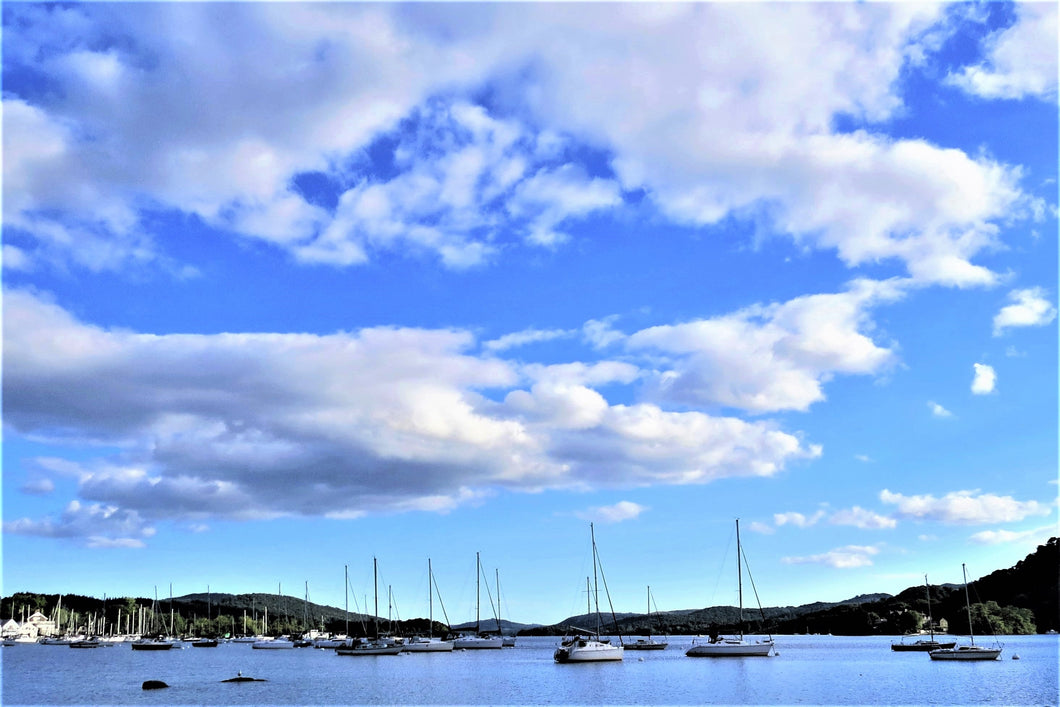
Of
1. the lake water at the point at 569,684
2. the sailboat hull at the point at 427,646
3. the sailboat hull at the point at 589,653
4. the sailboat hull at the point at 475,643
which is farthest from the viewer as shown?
the sailboat hull at the point at 475,643

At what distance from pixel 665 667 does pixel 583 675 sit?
887 inches

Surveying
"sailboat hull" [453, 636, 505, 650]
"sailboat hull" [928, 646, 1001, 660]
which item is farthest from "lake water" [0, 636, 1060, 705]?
"sailboat hull" [453, 636, 505, 650]

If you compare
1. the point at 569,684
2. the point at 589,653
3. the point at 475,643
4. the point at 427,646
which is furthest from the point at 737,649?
the point at 475,643

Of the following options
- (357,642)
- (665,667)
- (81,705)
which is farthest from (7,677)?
(665,667)

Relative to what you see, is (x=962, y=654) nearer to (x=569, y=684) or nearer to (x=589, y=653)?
(x=589, y=653)

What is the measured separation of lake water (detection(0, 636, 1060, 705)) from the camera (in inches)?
3105

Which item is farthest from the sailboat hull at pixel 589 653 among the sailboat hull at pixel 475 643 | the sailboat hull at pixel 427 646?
the sailboat hull at pixel 475 643

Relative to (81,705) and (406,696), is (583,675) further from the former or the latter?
(81,705)

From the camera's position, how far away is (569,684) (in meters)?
95.1

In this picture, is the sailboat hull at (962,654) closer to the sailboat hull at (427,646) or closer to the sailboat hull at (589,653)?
the sailboat hull at (589,653)

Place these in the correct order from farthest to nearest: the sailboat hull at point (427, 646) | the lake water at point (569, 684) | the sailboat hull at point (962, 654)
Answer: the sailboat hull at point (427, 646) → the sailboat hull at point (962, 654) → the lake water at point (569, 684)

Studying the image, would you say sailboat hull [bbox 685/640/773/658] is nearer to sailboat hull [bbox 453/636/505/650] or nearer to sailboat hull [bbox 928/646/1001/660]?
sailboat hull [bbox 928/646/1001/660]

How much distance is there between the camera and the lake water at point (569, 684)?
259 ft

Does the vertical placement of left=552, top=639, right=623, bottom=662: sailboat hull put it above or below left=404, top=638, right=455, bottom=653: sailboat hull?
above
